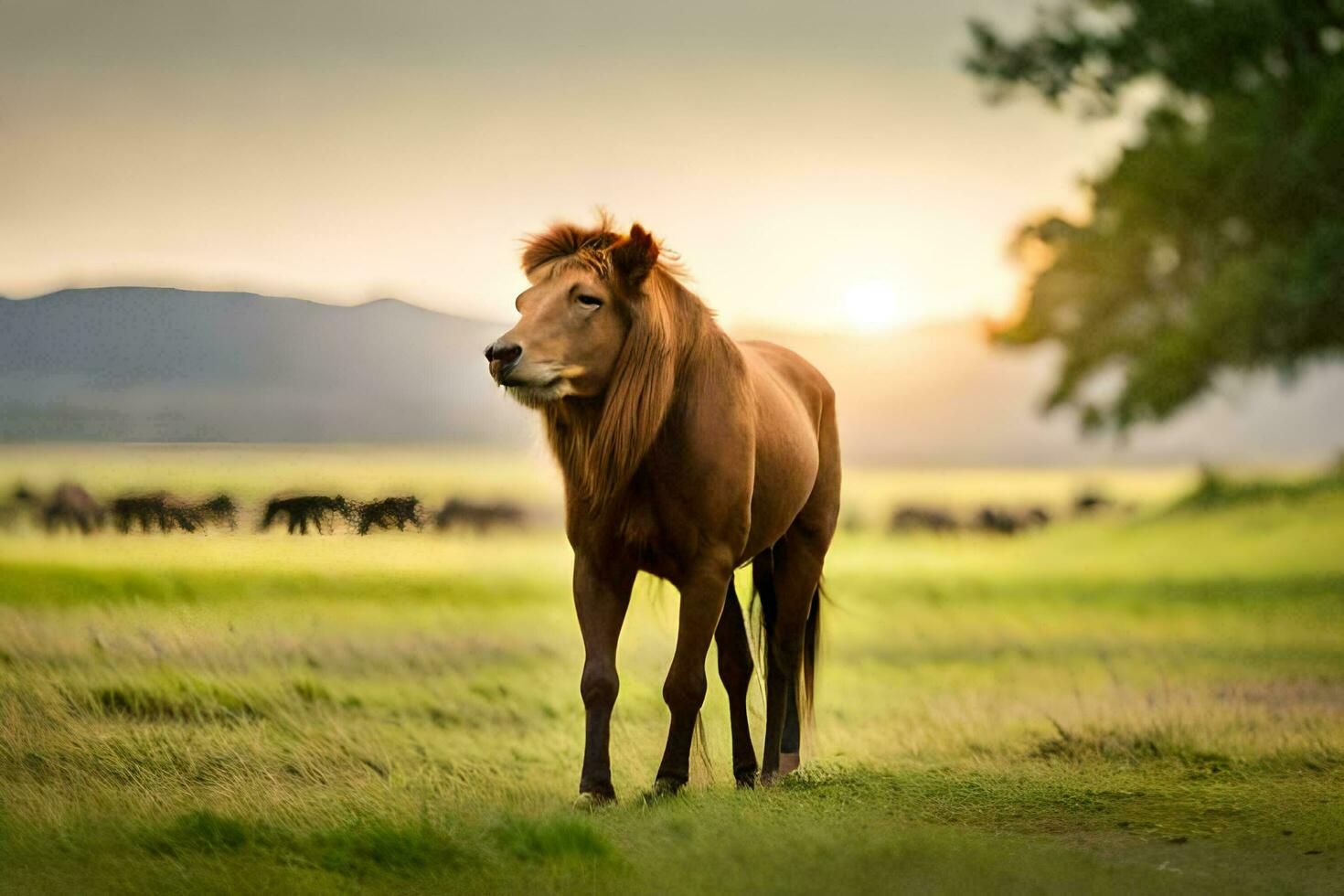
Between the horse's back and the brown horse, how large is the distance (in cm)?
29

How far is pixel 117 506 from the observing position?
7.57 metres

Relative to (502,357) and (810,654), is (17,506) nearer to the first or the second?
(502,357)

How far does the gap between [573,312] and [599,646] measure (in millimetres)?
1516

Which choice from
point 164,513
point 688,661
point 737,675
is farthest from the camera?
point 737,675

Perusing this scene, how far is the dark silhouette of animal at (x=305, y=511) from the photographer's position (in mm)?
7645

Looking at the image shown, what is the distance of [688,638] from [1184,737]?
4292 mm

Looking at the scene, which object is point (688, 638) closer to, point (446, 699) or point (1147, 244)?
point (446, 699)

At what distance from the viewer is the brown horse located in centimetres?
648

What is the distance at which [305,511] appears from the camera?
768 cm

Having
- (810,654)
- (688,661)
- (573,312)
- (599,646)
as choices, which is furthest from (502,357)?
(810,654)

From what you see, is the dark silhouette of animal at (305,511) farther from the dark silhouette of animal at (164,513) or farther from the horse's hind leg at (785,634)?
the horse's hind leg at (785,634)

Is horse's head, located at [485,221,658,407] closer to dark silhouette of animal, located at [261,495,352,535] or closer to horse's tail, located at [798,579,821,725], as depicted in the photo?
dark silhouette of animal, located at [261,495,352,535]

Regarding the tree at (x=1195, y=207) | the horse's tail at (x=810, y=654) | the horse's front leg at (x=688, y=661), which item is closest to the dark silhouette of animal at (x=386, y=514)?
the horse's front leg at (x=688, y=661)

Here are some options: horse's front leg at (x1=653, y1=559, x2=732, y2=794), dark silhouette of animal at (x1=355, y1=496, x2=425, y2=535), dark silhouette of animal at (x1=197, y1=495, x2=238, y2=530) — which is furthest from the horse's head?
dark silhouette of animal at (x1=197, y1=495, x2=238, y2=530)
